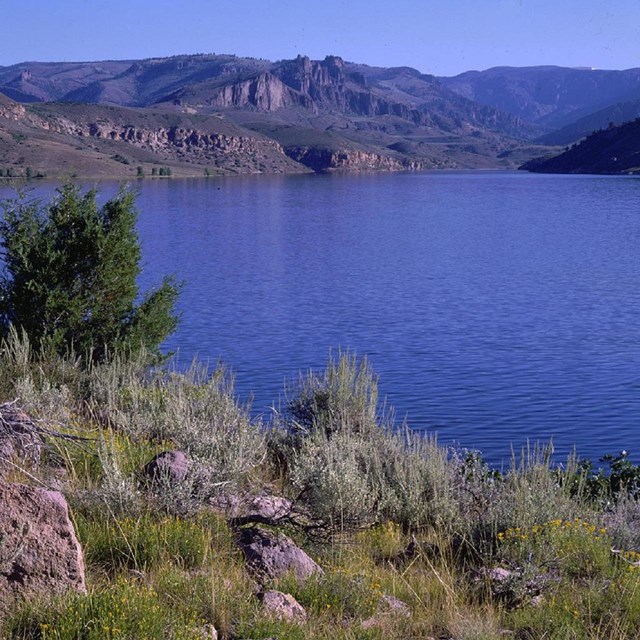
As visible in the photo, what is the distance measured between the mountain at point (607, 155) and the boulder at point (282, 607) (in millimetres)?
133462

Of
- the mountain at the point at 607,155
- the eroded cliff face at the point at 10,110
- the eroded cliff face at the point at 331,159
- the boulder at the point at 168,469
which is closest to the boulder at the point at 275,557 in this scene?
the boulder at the point at 168,469

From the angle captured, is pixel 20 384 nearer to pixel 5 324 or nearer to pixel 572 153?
pixel 5 324

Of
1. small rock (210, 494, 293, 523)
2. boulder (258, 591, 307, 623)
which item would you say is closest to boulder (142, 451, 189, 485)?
small rock (210, 494, 293, 523)

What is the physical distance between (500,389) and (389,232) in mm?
35257

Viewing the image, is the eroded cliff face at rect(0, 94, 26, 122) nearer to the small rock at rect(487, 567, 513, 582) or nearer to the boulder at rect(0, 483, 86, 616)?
the boulder at rect(0, 483, 86, 616)

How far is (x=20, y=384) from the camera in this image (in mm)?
8562

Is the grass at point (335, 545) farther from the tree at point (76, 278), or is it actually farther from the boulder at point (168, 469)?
the tree at point (76, 278)

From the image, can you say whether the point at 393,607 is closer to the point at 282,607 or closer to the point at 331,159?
the point at 282,607

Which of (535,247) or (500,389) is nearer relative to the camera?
(500,389)

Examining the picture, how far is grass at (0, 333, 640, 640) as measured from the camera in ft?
14.8

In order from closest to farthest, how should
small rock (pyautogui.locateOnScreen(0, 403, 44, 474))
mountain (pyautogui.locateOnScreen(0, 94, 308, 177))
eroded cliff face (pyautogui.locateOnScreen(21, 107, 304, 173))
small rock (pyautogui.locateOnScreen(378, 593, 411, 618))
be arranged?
small rock (pyautogui.locateOnScreen(378, 593, 411, 618)) < small rock (pyautogui.locateOnScreen(0, 403, 44, 474)) < mountain (pyautogui.locateOnScreen(0, 94, 308, 177)) < eroded cliff face (pyautogui.locateOnScreen(21, 107, 304, 173))

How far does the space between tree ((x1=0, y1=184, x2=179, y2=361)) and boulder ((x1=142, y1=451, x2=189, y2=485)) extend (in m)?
5.73

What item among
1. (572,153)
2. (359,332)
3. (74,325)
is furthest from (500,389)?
(572,153)

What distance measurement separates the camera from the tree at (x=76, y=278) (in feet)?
39.7
